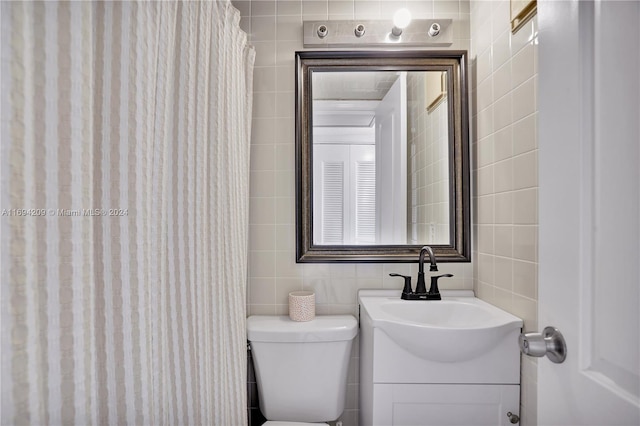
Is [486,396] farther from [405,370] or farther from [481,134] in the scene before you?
[481,134]

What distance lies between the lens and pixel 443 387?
3.89ft

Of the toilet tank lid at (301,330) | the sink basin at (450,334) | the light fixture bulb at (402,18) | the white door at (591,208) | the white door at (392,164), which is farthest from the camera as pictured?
the white door at (392,164)

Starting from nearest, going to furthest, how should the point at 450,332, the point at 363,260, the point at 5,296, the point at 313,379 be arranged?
1. the point at 5,296
2. the point at 450,332
3. the point at 313,379
4. the point at 363,260

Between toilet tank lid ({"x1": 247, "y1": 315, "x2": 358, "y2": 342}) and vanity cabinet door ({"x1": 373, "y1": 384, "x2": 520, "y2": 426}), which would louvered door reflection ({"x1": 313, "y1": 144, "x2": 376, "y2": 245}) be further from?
vanity cabinet door ({"x1": 373, "y1": 384, "x2": 520, "y2": 426})

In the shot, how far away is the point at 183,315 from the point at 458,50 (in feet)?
5.02

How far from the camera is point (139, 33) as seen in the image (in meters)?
0.56

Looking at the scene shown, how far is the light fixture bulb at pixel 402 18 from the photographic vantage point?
148cm

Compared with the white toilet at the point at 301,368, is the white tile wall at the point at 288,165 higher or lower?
higher

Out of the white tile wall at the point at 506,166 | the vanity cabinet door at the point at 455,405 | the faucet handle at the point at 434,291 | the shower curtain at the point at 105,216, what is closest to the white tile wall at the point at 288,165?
the white tile wall at the point at 506,166

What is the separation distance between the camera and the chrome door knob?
60 centimetres

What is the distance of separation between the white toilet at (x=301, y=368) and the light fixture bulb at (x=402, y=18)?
129 cm

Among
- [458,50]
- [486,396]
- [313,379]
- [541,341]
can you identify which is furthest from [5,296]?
[458,50]

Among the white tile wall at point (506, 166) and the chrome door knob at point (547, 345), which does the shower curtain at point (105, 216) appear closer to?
the chrome door knob at point (547, 345)

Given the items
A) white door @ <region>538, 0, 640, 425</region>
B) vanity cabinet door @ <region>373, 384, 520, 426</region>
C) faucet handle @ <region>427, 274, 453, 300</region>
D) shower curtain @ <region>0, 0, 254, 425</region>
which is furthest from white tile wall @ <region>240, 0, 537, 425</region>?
white door @ <region>538, 0, 640, 425</region>
